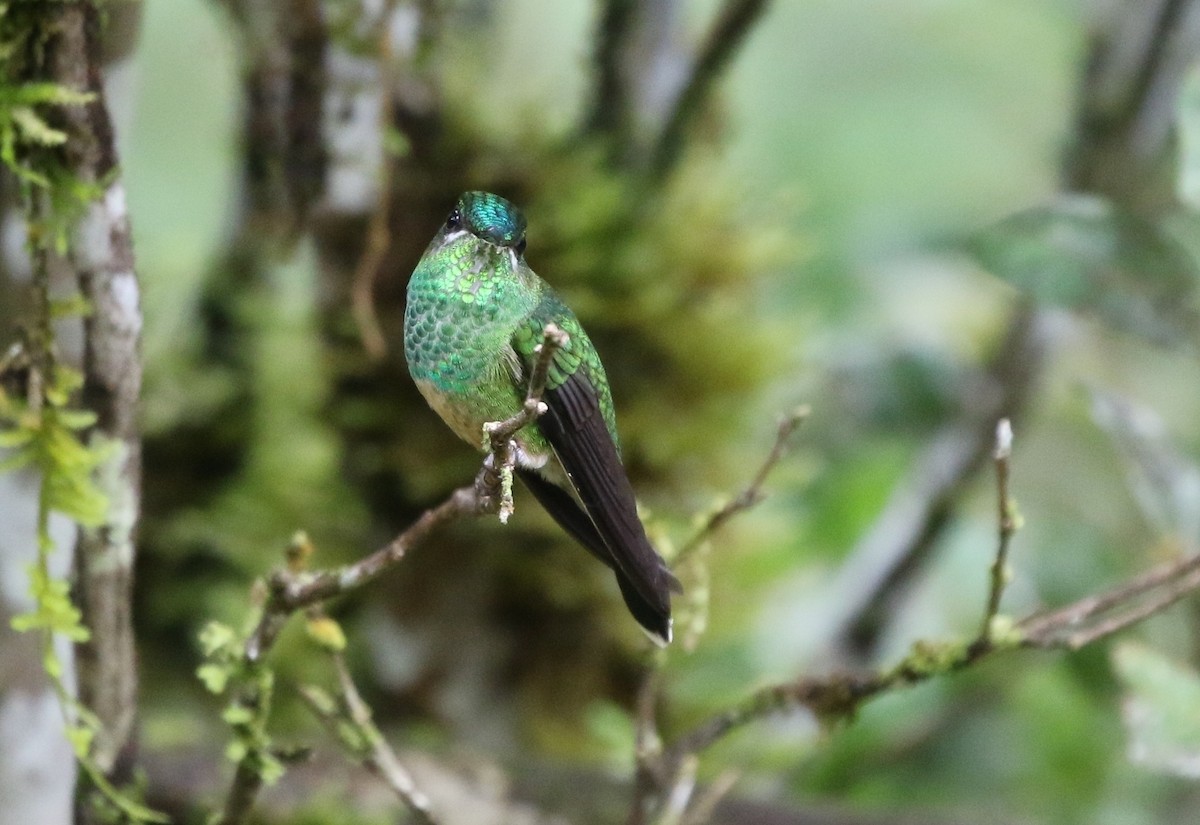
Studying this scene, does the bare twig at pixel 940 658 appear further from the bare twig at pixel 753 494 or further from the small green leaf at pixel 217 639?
the small green leaf at pixel 217 639

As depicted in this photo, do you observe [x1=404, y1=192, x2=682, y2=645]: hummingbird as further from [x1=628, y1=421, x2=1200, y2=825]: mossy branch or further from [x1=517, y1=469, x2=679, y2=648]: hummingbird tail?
[x1=628, y1=421, x2=1200, y2=825]: mossy branch

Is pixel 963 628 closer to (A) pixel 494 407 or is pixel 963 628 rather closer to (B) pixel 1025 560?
(B) pixel 1025 560

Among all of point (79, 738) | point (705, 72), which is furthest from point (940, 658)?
point (705, 72)

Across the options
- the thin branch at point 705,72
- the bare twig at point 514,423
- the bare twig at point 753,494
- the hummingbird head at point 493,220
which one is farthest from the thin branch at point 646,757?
the thin branch at point 705,72

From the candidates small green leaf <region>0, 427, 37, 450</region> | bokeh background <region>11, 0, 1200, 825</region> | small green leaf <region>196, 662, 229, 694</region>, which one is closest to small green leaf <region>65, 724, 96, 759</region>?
small green leaf <region>196, 662, 229, 694</region>

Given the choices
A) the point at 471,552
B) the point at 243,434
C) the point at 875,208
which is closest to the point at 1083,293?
the point at 471,552

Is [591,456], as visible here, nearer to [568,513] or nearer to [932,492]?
[568,513]
